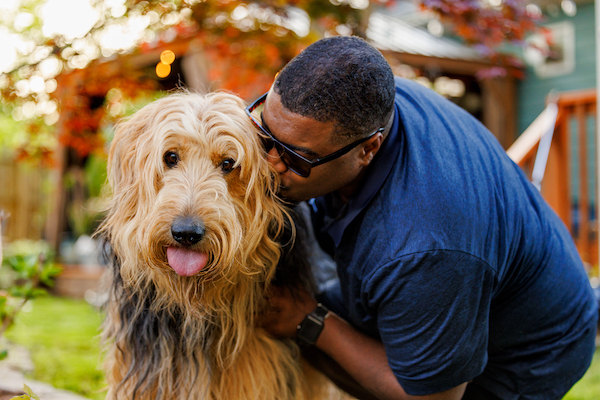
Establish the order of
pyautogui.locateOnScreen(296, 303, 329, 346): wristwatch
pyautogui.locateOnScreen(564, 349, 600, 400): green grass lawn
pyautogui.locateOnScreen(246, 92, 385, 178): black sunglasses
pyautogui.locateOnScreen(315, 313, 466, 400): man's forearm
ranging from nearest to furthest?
1. pyautogui.locateOnScreen(246, 92, 385, 178): black sunglasses
2. pyautogui.locateOnScreen(315, 313, 466, 400): man's forearm
3. pyautogui.locateOnScreen(296, 303, 329, 346): wristwatch
4. pyautogui.locateOnScreen(564, 349, 600, 400): green grass lawn

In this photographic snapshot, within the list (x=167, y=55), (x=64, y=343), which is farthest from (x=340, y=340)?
(x=167, y=55)

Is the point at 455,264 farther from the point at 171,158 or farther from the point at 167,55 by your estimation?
the point at 167,55

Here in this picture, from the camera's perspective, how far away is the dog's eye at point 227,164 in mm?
1980

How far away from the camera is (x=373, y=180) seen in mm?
2021

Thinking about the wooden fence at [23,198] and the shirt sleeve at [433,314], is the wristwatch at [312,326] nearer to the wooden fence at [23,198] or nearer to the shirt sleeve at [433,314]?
the shirt sleeve at [433,314]

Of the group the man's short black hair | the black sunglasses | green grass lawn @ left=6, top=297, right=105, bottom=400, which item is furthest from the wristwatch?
green grass lawn @ left=6, top=297, right=105, bottom=400

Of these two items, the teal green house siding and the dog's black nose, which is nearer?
the dog's black nose

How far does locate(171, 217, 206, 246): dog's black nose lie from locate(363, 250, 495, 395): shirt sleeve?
0.65 meters

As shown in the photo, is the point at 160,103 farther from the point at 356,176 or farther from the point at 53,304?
the point at 53,304

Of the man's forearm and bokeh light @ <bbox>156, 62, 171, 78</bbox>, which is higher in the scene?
the man's forearm

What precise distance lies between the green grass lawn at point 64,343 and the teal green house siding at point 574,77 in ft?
29.0

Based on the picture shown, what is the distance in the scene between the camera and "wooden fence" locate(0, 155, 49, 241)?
11320mm

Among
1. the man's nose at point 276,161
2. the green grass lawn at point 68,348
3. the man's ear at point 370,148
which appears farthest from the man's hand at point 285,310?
the green grass lawn at point 68,348

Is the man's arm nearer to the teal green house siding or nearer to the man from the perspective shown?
the man
